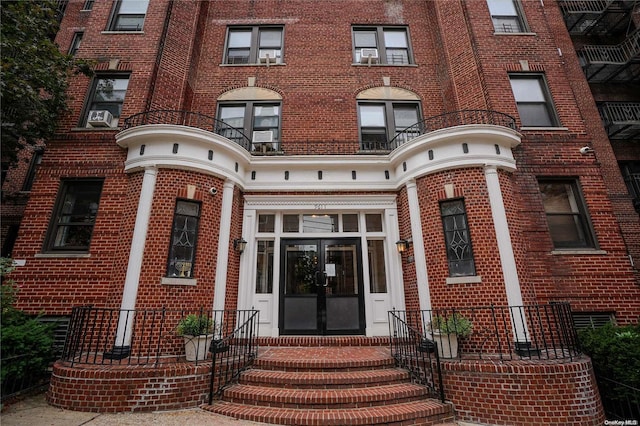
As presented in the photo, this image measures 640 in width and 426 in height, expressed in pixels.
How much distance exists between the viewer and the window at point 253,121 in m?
9.14

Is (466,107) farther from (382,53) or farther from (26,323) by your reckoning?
(26,323)

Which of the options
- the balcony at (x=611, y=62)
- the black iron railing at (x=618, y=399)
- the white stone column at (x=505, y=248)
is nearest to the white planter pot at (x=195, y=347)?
the white stone column at (x=505, y=248)

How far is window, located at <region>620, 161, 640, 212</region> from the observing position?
10969 mm

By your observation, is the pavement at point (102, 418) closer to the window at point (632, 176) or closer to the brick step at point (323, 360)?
the brick step at point (323, 360)

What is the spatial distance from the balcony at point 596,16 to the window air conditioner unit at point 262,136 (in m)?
13.3

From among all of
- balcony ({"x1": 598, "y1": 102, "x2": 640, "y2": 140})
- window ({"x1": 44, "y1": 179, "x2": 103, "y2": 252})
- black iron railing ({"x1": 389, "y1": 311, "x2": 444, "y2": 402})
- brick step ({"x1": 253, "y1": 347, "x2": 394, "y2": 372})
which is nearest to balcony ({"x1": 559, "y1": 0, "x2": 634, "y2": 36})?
balcony ({"x1": 598, "y1": 102, "x2": 640, "y2": 140})

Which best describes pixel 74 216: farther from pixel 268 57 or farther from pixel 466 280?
pixel 466 280

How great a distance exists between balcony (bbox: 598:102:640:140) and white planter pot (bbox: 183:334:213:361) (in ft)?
49.4

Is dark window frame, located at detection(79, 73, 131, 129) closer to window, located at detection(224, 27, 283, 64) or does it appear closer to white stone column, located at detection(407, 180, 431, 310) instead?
window, located at detection(224, 27, 283, 64)

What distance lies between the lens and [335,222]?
334 inches

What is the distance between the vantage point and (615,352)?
5.25 m

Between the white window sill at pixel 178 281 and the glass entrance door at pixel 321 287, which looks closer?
the white window sill at pixel 178 281

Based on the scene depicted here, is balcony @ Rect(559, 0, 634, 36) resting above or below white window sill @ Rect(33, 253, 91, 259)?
above

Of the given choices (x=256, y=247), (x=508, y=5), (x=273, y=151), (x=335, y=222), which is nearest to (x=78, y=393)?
(x=256, y=247)
